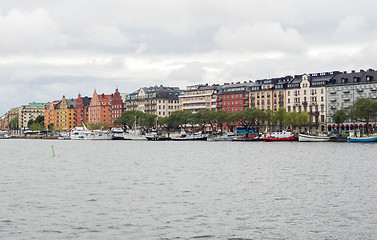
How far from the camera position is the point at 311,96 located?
184 meters

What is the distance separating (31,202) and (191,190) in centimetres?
1172

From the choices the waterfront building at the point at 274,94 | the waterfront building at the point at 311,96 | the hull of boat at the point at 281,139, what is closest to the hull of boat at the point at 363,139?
the hull of boat at the point at 281,139

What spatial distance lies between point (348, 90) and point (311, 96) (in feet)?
43.7

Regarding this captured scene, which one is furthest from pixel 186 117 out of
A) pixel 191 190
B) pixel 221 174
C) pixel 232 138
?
pixel 191 190

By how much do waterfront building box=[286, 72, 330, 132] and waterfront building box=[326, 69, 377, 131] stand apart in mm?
2145

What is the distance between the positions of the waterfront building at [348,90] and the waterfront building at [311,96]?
215 centimetres

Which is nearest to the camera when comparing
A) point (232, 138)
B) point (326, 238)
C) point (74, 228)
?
point (326, 238)

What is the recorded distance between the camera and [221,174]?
5725 centimetres

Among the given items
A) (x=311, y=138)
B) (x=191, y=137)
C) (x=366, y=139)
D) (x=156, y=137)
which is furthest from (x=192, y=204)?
(x=156, y=137)

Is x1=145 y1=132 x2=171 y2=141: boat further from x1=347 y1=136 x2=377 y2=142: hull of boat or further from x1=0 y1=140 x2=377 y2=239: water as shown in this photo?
x1=0 y1=140 x2=377 y2=239: water

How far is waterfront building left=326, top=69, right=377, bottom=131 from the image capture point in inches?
6619

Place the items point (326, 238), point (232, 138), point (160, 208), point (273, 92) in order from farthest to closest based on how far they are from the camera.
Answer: point (273, 92) < point (232, 138) < point (160, 208) < point (326, 238)

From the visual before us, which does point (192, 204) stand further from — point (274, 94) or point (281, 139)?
point (274, 94)

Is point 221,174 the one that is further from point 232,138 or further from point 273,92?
point 273,92
